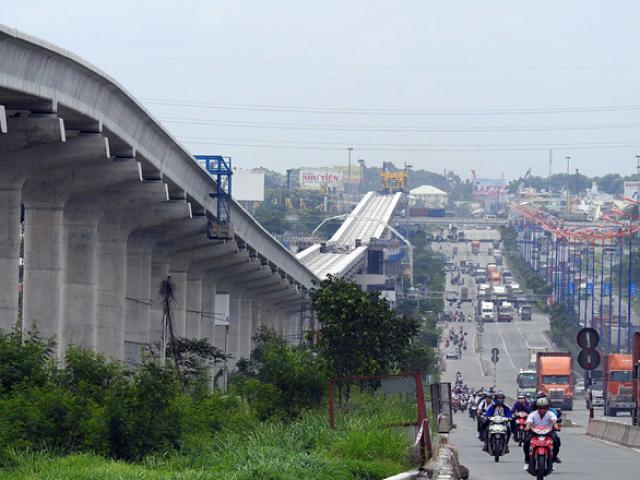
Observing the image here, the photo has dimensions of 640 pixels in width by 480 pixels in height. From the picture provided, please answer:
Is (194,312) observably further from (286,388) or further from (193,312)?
(286,388)

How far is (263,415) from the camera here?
39062 mm

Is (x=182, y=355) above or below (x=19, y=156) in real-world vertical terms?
below

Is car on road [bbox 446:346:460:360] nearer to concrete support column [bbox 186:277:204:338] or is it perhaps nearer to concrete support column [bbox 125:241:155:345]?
concrete support column [bbox 186:277:204:338]

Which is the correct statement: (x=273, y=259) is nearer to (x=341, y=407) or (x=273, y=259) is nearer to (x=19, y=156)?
(x=19, y=156)

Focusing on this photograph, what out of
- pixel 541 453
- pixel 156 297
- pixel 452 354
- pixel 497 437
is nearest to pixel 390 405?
pixel 541 453

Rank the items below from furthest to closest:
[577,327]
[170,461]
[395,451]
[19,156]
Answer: [577,327] < [19,156] < [395,451] < [170,461]

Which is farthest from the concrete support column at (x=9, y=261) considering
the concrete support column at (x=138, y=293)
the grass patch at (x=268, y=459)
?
the concrete support column at (x=138, y=293)

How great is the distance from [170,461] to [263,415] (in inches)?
526

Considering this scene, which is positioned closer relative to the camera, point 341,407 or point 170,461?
point 170,461

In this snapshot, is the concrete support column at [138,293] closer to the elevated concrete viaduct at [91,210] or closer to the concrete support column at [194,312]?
the elevated concrete viaduct at [91,210]

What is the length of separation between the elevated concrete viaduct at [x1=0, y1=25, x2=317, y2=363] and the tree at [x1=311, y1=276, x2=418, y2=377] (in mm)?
7464

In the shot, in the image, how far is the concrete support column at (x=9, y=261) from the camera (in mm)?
47469

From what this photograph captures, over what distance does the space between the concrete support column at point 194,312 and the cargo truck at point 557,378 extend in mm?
21011

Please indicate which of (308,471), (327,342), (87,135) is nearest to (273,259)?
(327,342)
